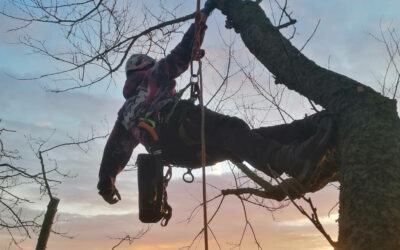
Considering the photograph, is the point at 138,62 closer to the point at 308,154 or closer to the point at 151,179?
the point at 151,179

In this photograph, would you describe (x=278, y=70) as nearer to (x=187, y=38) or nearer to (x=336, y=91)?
(x=336, y=91)

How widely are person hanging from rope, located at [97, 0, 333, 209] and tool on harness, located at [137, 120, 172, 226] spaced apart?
0.21ft

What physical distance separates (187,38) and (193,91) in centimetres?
65

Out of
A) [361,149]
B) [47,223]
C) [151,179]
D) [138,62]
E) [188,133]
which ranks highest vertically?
[138,62]

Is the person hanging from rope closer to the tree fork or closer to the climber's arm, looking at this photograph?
the climber's arm

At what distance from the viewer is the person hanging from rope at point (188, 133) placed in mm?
2021

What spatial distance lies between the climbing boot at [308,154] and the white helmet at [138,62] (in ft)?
5.52

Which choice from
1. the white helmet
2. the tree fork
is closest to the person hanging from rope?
the white helmet

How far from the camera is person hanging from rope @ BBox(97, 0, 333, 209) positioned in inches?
79.6

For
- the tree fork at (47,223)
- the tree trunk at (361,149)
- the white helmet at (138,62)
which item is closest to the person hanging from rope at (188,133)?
the white helmet at (138,62)

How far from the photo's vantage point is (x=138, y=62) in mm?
3379

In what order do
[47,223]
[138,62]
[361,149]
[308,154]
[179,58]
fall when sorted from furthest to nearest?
[47,223] → [138,62] → [179,58] → [308,154] → [361,149]

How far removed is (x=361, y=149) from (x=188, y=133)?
4.48ft

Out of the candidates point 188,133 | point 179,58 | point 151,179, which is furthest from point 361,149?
point 179,58
